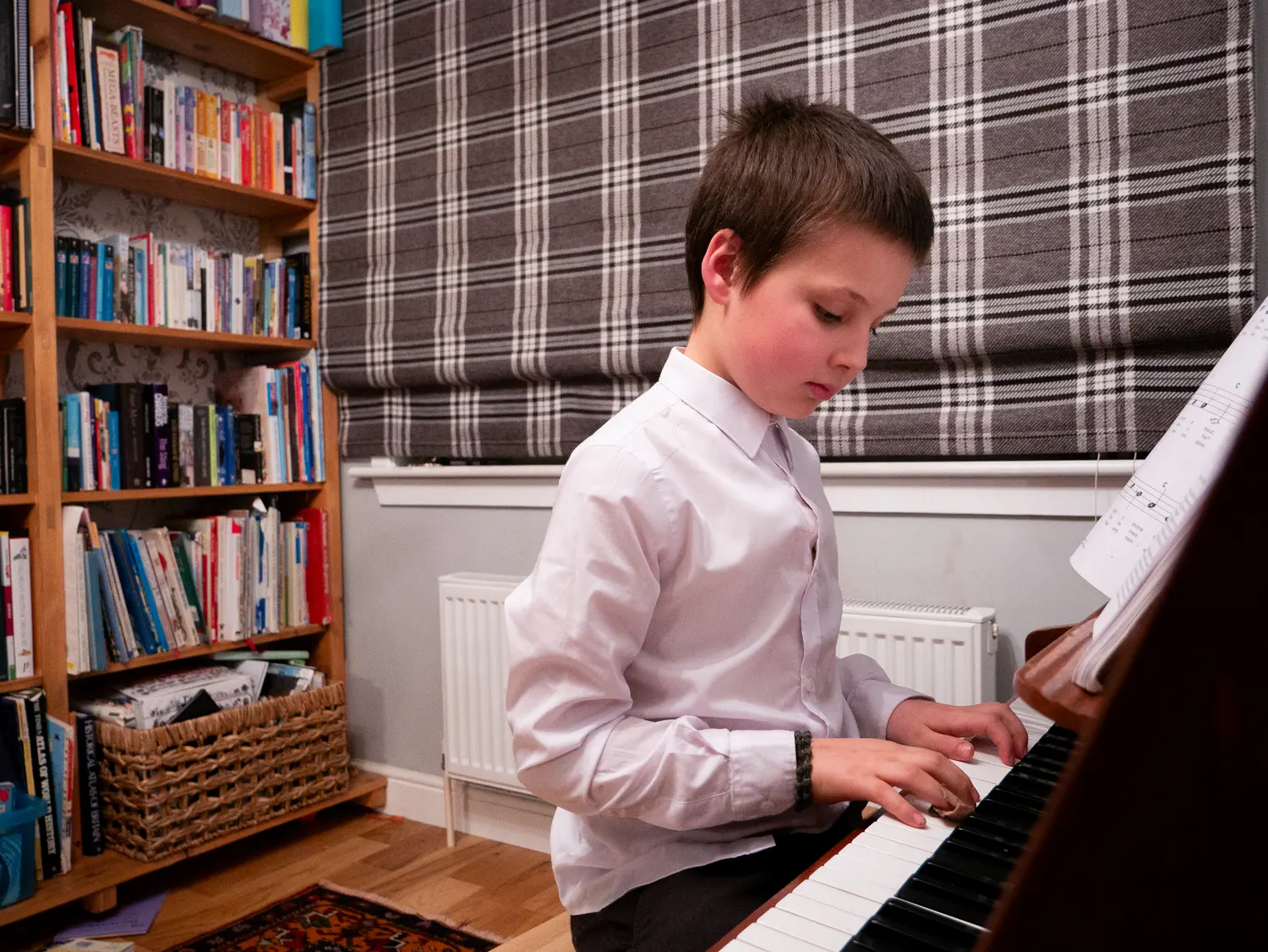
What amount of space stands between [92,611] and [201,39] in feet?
4.48

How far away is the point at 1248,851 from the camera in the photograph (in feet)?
0.59

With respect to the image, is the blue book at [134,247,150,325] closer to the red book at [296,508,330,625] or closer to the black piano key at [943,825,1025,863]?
the red book at [296,508,330,625]

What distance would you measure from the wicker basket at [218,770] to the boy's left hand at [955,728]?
5.35 feet

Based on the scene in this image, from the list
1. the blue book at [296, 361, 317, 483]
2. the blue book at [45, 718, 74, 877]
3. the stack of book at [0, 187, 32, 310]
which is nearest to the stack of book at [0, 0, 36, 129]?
the stack of book at [0, 187, 32, 310]

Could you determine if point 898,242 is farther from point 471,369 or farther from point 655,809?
point 471,369

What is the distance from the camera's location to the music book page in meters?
0.58

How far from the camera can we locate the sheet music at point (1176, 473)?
0.65 m

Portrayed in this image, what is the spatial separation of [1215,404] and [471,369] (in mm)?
1780

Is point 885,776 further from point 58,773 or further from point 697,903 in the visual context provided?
point 58,773

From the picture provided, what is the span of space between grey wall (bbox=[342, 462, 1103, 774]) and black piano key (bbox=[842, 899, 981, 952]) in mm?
1274

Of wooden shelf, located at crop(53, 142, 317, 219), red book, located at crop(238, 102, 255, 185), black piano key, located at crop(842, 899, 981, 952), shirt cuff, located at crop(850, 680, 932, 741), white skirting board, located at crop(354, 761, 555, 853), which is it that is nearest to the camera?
black piano key, located at crop(842, 899, 981, 952)

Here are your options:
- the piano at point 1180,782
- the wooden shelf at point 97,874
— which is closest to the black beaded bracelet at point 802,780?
the piano at point 1180,782

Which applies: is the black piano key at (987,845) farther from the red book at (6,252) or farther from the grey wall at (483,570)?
the red book at (6,252)

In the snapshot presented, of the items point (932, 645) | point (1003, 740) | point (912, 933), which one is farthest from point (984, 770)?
point (932, 645)
